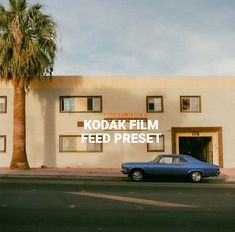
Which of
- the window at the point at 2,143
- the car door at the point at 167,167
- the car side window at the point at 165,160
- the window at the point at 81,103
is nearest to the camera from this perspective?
the car door at the point at 167,167

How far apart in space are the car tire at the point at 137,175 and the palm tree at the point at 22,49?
27.3 feet

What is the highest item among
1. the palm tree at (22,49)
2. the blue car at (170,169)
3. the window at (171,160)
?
the palm tree at (22,49)

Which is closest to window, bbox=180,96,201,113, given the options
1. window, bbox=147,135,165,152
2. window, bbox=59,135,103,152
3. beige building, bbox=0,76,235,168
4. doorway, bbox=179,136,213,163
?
beige building, bbox=0,76,235,168

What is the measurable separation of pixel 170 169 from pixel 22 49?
1169 centimetres

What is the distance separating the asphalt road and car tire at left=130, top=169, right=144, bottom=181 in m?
5.86

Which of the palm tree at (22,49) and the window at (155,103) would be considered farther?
the window at (155,103)

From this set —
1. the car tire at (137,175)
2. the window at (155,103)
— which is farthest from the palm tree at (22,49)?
the car tire at (137,175)

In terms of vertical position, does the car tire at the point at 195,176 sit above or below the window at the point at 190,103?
below

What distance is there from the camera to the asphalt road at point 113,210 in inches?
398

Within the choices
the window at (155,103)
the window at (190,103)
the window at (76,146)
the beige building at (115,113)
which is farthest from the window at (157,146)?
the window at (76,146)

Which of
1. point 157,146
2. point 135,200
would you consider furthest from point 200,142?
point 135,200

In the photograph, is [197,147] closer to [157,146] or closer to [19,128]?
[157,146]

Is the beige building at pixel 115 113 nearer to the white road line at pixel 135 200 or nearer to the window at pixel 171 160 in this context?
the window at pixel 171 160

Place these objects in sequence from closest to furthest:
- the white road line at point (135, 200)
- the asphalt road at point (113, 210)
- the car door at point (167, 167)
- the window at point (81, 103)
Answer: the asphalt road at point (113, 210), the white road line at point (135, 200), the car door at point (167, 167), the window at point (81, 103)
